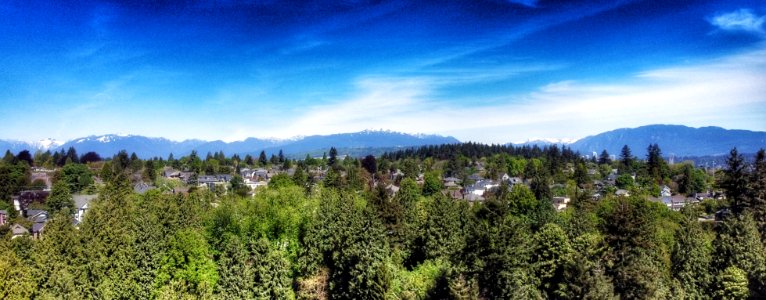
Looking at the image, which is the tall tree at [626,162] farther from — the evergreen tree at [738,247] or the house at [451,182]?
the evergreen tree at [738,247]

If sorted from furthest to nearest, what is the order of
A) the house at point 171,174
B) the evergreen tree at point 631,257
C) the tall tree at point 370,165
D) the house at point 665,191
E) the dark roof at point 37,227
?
the tall tree at point 370,165 < the house at point 171,174 < the house at point 665,191 < the dark roof at point 37,227 < the evergreen tree at point 631,257

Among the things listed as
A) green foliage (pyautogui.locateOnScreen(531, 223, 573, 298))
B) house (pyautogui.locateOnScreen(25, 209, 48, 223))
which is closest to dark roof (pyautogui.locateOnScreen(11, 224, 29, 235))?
house (pyautogui.locateOnScreen(25, 209, 48, 223))

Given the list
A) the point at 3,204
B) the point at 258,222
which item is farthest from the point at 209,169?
the point at 258,222

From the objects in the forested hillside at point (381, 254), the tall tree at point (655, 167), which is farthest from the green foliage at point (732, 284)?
the tall tree at point (655, 167)

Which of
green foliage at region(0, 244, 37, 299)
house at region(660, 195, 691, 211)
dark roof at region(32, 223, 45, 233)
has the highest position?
green foliage at region(0, 244, 37, 299)

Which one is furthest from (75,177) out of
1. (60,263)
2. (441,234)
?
(441,234)

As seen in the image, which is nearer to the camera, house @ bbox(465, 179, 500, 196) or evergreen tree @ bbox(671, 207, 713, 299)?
A: evergreen tree @ bbox(671, 207, 713, 299)

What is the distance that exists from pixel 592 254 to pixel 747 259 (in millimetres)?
9028

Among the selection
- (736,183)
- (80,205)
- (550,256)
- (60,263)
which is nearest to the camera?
(550,256)

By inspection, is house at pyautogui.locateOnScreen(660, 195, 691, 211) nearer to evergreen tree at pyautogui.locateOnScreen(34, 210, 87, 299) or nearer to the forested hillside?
the forested hillside

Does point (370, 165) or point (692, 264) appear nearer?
point (692, 264)

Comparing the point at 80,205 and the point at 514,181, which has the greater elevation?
the point at 80,205

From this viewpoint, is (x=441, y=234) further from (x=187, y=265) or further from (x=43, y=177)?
(x=43, y=177)

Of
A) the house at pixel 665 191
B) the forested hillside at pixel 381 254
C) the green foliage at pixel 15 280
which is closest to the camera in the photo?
the forested hillside at pixel 381 254
